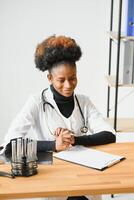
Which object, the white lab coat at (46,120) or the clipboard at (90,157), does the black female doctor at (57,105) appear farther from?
the clipboard at (90,157)

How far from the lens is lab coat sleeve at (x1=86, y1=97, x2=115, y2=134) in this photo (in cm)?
193

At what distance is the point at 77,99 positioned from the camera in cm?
200

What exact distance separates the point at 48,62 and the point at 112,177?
0.75 meters

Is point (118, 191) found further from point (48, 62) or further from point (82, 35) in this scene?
point (82, 35)

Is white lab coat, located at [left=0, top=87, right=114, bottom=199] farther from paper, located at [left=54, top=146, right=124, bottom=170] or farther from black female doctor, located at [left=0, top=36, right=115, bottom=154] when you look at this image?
paper, located at [left=54, top=146, right=124, bottom=170]

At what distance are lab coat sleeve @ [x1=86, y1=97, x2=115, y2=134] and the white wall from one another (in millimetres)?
1514

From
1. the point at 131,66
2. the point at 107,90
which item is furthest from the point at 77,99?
the point at 107,90

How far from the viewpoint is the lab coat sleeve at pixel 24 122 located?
69.6 inches

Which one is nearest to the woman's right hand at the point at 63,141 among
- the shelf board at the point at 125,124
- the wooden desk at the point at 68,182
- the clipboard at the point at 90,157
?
the clipboard at the point at 90,157

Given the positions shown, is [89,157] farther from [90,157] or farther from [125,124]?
[125,124]

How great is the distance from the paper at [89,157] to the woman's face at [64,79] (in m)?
0.32

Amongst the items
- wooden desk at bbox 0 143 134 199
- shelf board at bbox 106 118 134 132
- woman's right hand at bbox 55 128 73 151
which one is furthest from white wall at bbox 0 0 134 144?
wooden desk at bbox 0 143 134 199

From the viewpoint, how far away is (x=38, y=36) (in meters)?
3.38

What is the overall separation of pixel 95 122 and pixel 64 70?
13.4 inches
